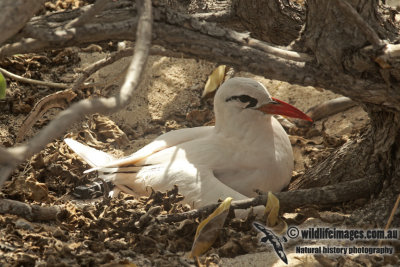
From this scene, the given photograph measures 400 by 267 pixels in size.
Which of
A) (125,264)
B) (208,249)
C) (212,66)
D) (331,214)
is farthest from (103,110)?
(212,66)

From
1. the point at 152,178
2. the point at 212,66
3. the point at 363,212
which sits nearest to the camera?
the point at 363,212

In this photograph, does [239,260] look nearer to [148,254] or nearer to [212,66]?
[148,254]

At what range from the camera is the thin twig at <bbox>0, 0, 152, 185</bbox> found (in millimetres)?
1882

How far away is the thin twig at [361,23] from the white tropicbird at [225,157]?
118 cm

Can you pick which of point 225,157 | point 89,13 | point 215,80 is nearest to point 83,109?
point 89,13

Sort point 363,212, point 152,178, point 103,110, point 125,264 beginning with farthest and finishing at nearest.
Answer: point 152,178 → point 363,212 → point 125,264 → point 103,110

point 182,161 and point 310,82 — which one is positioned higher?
point 310,82

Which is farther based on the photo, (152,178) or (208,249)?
(152,178)

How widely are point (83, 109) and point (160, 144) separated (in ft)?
6.50

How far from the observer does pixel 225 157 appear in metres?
3.81

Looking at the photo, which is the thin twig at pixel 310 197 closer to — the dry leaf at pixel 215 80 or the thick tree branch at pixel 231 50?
the thick tree branch at pixel 231 50

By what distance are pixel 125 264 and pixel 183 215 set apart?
1.86 ft

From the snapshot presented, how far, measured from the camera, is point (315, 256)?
2.82 meters

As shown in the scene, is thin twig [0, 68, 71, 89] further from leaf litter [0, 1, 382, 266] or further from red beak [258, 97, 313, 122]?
red beak [258, 97, 313, 122]
